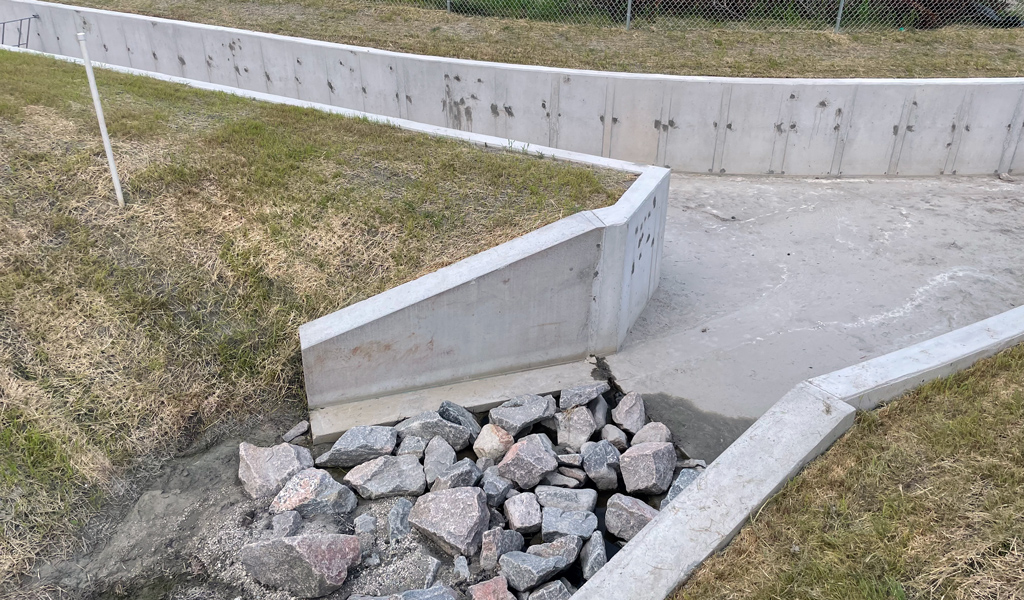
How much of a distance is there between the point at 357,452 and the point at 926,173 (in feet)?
26.8

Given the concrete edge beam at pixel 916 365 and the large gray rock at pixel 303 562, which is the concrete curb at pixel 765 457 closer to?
the concrete edge beam at pixel 916 365

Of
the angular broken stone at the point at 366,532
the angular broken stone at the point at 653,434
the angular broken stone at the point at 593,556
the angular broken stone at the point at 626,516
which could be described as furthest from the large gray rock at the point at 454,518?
the angular broken stone at the point at 653,434

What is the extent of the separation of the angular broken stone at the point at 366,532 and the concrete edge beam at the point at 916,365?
265 cm

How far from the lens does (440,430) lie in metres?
4.93

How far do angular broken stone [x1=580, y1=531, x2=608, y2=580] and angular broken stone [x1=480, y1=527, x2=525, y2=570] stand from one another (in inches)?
15.4

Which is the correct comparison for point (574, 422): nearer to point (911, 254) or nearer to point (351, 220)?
point (351, 220)

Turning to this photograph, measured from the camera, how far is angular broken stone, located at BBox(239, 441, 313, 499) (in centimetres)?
455

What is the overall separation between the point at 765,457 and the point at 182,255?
14.9 ft

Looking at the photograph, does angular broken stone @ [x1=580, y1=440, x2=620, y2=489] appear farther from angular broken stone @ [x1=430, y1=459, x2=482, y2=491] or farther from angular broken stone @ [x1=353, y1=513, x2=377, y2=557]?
angular broken stone @ [x1=353, y1=513, x2=377, y2=557]

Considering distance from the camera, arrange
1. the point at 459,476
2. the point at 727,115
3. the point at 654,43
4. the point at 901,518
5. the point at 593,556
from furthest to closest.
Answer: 1. the point at 654,43
2. the point at 727,115
3. the point at 459,476
4. the point at 593,556
5. the point at 901,518

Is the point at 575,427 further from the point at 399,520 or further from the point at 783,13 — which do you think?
the point at 783,13

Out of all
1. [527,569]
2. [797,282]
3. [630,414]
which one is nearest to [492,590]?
[527,569]

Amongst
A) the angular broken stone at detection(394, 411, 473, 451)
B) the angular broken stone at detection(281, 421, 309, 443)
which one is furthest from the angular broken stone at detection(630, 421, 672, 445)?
the angular broken stone at detection(281, 421, 309, 443)

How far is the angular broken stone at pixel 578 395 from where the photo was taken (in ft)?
16.8
